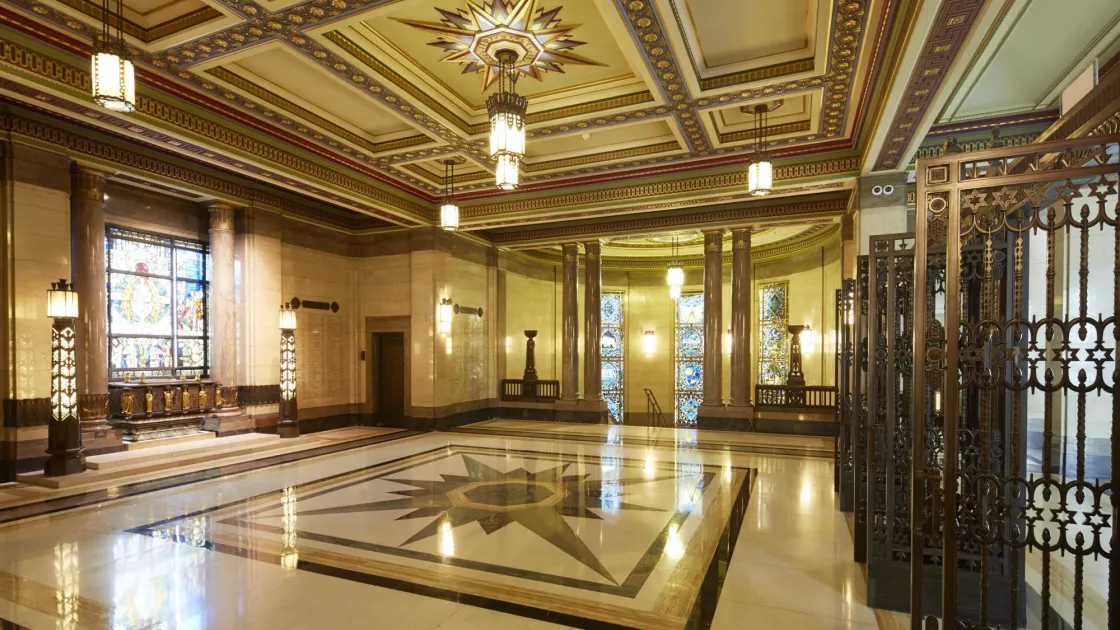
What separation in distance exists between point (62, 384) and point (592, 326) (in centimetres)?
846

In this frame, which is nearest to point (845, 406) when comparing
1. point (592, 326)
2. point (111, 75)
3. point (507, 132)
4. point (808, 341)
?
point (507, 132)

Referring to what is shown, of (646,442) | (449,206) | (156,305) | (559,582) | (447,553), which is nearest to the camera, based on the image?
(559,582)

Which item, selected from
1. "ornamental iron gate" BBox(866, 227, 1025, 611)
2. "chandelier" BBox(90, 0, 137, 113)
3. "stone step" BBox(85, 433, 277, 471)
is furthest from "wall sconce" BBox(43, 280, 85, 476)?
"ornamental iron gate" BBox(866, 227, 1025, 611)

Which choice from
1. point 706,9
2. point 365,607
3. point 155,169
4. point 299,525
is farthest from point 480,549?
point 155,169

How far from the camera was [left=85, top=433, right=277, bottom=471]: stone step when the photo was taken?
6836 millimetres

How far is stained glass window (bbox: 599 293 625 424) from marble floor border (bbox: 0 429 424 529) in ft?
27.2

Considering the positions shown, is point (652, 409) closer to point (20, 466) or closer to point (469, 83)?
point (469, 83)

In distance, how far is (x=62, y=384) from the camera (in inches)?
251

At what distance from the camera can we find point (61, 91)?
5176 mm

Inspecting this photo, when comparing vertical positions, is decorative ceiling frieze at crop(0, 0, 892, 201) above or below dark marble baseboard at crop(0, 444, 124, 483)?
above

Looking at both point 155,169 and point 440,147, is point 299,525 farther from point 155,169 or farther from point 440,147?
point 155,169

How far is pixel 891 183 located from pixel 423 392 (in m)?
8.47

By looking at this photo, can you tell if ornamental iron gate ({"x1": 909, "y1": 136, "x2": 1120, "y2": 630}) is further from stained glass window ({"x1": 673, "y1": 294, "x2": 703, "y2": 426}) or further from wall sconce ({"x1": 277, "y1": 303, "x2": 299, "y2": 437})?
stained glass window ({"x1": 673, "y1": 294, "x2": 703, "y2": 426})

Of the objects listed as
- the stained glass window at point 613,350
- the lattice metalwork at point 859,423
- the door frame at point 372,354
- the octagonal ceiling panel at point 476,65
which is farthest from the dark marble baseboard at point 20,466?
the stained glass window at point 613,350
